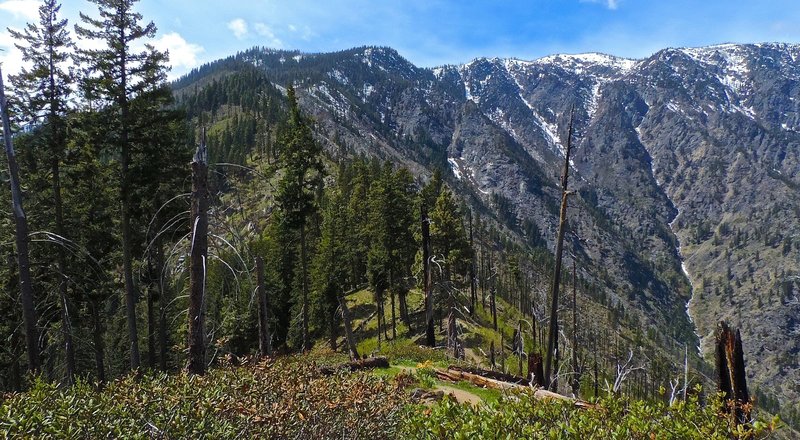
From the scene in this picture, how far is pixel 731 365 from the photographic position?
7.93 m

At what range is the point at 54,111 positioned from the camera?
18438 millimetres

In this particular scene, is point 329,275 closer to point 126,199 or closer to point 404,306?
point 404,306

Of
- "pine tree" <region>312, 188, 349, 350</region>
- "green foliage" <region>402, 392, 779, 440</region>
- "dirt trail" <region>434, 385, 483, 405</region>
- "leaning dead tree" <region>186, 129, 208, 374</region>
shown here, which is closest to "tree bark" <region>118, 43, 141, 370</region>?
"leaning dead tree" <region>186, 129, 208, 374</region>

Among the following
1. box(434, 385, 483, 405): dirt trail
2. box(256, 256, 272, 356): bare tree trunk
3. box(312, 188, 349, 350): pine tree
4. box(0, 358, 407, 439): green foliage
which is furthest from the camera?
box(312, 188, 349, 350): pine tree

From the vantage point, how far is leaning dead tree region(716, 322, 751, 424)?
780cm

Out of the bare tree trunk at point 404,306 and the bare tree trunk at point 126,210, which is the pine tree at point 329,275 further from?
the bare tree trunk at point 126,210

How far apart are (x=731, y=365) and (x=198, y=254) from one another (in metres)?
9.47

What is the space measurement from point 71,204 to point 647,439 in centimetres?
2609

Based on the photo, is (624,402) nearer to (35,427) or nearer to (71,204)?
(35,427)

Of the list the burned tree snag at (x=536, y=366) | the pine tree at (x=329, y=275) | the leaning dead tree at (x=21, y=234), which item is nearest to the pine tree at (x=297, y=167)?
the burned tree snag at (x=536, y=366)

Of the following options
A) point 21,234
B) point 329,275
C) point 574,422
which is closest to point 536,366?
point 574,422

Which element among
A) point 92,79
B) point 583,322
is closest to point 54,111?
point 92,79

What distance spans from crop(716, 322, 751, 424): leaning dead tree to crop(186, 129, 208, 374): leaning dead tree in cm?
909

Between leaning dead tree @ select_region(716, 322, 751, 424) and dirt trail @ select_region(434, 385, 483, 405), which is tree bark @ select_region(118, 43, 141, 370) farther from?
leaning dead tree @ select_region(716, 322, 751, 424)
